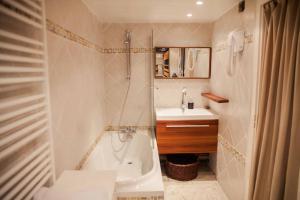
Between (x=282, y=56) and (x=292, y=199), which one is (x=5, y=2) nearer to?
(x=282, y=56)

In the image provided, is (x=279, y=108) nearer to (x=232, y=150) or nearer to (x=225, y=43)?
(x=232, y=150)

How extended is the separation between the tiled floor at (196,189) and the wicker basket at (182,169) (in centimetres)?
6

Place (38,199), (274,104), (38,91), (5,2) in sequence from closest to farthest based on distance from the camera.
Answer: (5,2) < (38,199) < (38,91) < (274,104)

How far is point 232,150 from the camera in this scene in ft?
7.02

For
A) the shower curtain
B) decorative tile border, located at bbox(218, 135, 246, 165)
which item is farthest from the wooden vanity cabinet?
the shower curtain

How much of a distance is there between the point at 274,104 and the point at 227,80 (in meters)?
0.93

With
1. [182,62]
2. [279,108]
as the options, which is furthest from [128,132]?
[279,108]

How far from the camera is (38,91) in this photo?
1109mm

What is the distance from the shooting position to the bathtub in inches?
82.5

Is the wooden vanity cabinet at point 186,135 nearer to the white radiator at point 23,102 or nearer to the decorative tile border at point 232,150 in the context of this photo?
the decorative tile border at point 232,150

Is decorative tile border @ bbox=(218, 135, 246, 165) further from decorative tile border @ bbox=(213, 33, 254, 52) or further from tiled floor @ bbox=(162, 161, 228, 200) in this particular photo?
decorative tile border @ bbox=(213, 33, 254, 52)

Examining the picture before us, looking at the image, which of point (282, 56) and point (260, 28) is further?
point (260, 28)

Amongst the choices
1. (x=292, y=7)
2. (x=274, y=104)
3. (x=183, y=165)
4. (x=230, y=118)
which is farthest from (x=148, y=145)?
(x=292, y=7)

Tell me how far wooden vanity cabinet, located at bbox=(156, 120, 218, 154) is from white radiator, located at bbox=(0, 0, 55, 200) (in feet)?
5.05
